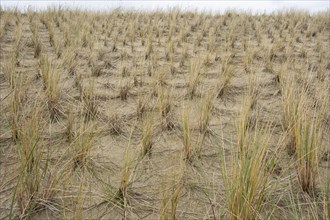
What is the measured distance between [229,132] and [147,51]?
9.06ft

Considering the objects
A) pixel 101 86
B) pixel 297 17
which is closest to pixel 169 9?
pixel 297 17

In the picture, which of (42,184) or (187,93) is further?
(187,93)

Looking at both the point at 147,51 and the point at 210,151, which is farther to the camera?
the point at 147,51

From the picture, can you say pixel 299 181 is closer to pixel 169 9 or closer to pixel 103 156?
pixel 103 156

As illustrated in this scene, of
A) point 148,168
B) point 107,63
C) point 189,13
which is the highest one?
point 189,13

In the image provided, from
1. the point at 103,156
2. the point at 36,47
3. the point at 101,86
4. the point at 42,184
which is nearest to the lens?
the point at 42,184

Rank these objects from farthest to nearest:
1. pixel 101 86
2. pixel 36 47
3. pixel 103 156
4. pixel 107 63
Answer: pixel 36 47, pixel 107 63, pixel 101 86, pixel 103 156

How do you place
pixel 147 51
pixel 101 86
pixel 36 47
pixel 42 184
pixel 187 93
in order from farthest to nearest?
pixel 147 51
pixel 36 47
pixel 101 86
pixel 187 93
pixel 42 184

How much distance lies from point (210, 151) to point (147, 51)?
3.04m

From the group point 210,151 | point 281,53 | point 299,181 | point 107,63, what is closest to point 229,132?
point 210,151

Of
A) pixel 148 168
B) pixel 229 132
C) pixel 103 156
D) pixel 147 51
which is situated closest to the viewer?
pixel 148 168

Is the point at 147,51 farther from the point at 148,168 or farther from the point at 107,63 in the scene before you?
the point at 148,168

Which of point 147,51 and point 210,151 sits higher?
point 147,51

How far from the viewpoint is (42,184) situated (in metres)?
1.75
